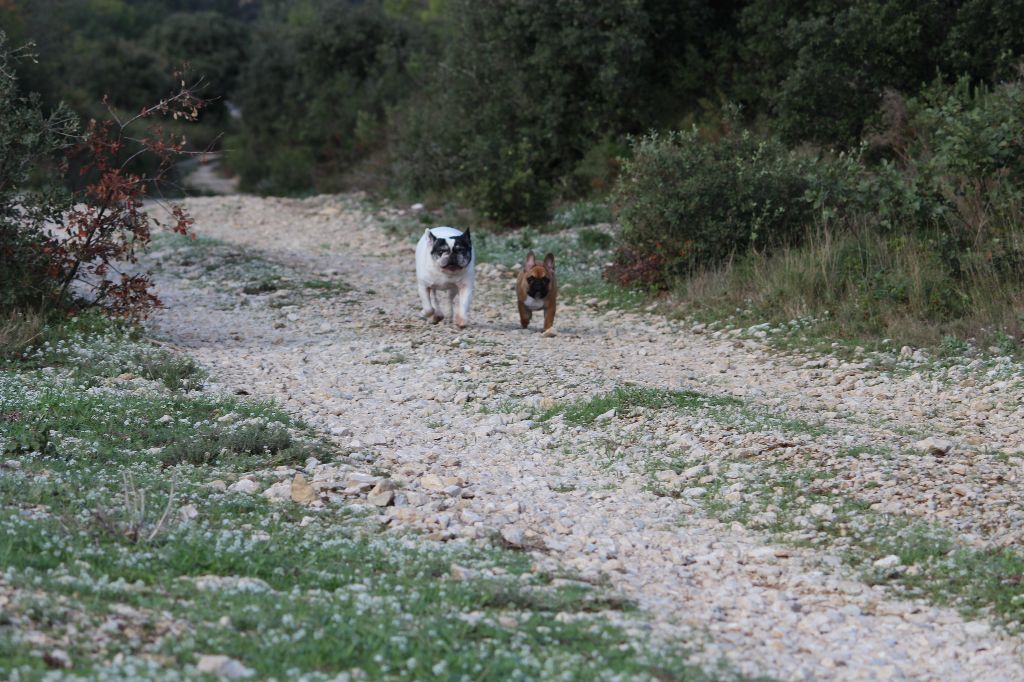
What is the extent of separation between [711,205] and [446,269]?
3.77 meters

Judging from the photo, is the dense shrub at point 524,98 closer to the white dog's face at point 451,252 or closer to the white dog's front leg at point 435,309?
the white dog's front leg at point 435,309

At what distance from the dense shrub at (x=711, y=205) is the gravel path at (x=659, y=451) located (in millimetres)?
1231

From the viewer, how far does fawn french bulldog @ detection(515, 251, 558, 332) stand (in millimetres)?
11938

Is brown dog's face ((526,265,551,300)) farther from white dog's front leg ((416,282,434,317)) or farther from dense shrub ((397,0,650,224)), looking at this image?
dense shrub ((397,0,650,224))

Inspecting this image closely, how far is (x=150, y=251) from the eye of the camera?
18.8 meters

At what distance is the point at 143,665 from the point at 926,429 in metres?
6.11

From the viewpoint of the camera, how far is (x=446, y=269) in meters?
12.0

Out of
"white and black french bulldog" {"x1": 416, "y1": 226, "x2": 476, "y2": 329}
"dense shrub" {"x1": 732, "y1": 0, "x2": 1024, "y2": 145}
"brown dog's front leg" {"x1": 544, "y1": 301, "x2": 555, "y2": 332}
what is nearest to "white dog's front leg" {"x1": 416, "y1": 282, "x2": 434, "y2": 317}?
"white and black french bulldog" {"x1": 416, "y1": 226, "x2": 476, "y2": 329}

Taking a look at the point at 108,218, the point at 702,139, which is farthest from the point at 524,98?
the point at 108,218

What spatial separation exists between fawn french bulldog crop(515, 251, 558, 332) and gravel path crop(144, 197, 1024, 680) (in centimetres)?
37

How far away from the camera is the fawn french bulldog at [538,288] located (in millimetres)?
11938

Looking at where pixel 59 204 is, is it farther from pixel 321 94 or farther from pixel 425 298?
pixel 321 94

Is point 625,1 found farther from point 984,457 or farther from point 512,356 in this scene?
point 984,457

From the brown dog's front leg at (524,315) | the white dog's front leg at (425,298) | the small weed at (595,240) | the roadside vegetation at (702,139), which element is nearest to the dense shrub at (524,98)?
the roadside vegetation at (702,139)
